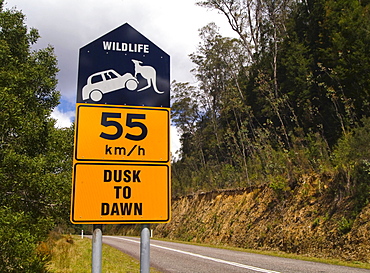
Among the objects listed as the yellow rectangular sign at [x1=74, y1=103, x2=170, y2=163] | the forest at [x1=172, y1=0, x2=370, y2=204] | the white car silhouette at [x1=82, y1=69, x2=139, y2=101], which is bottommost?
the yellow rectangular sign at [x1=74, y1=103, x2=170, y2=163]

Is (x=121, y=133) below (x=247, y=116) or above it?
below

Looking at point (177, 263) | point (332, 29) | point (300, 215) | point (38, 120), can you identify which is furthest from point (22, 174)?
point (332, 29)

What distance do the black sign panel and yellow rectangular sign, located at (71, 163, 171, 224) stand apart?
20.7 inches

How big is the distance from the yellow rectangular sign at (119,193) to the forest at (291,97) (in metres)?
14.9

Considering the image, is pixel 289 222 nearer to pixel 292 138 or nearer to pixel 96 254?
pixel 292 138

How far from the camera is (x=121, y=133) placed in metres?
2.79

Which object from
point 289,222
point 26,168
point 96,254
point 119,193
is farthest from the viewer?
point 289,222

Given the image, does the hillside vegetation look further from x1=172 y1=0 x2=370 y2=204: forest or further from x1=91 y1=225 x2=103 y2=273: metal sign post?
x1=91 y1=225 x2=103 y2=273: metal sign post

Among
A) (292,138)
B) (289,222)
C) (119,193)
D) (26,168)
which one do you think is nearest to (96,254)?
(119,193)

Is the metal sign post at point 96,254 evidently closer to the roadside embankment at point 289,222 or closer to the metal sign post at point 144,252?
the metal sign post at point 144,252

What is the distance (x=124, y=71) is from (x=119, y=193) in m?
0.98

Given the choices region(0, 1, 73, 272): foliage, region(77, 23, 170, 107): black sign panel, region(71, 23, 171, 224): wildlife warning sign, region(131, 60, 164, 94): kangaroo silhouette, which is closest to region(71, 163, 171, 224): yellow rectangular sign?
region(71, 23, 171, 224): wildlife warning sign

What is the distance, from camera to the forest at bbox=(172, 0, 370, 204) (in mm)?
20000

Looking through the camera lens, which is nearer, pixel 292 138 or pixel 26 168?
pixel 26 168
